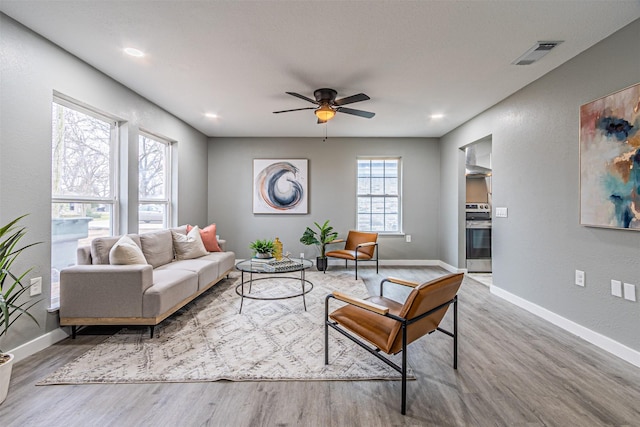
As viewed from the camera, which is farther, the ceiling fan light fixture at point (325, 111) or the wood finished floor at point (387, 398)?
the ceiling fan light fixture at point (325, 111)

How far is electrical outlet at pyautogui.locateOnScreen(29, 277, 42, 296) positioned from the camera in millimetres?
2264

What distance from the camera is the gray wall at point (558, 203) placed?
2.25 meters

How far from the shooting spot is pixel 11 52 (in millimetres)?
2127

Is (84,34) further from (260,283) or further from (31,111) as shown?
(260,283)

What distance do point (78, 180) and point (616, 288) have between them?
16.1 feet

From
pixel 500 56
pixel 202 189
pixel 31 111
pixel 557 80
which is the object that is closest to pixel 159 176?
pixel 202 189

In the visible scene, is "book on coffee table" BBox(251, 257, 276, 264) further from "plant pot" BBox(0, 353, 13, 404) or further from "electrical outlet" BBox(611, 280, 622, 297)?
"electrical outlet" BBox(611, 280, 622, 297)

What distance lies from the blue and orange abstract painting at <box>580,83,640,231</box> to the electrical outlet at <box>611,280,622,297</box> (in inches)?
→ 17.7

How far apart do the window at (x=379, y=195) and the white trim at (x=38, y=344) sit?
4621 millimetres

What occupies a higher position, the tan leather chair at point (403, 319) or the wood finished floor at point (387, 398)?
the tan leather chair at point (403, 319)

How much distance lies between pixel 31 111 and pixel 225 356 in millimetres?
2472

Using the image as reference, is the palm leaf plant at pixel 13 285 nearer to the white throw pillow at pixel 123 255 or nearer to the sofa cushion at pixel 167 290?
the white throw pillow at pixel 123 255

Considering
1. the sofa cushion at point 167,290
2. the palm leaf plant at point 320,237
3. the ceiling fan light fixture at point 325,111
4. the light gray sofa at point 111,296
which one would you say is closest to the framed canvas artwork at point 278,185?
the palm leaf plant at point 320,237

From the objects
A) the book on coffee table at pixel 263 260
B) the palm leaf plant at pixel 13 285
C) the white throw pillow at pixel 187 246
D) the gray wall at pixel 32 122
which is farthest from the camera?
the white throw pillow at pixel 187 246
